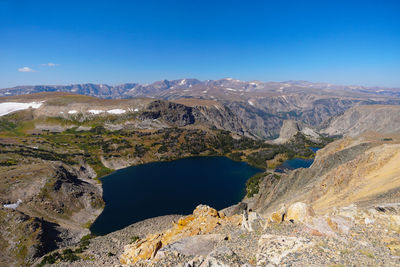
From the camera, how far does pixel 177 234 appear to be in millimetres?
26406

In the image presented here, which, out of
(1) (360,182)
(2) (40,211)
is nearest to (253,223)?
(1) (360,182)

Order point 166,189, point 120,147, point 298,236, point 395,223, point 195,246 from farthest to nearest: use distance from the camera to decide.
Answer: point 120,147, point 166,189, point 195,246, point 395,223, point 298,236

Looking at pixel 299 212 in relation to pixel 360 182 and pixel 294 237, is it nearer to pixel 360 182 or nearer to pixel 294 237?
pixel 294 237

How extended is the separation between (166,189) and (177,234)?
7592 cm

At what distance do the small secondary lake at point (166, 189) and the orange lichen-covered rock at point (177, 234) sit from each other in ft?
159

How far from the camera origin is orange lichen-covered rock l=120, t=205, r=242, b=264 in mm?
22875

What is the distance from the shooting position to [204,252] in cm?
1959

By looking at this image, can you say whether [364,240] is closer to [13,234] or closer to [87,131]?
[13,234]

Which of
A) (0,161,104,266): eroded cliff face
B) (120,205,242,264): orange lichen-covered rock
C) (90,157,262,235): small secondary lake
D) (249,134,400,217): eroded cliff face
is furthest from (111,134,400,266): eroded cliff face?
(90,157,262,235): small secondary lake

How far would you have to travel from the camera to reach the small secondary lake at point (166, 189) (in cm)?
7769

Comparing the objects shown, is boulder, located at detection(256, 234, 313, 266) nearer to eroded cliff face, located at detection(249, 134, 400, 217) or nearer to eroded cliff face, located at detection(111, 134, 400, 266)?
eroded cliff face, located at detection(111, 134, 400, 266)

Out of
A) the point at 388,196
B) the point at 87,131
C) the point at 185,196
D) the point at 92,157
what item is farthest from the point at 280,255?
the point at 87,131

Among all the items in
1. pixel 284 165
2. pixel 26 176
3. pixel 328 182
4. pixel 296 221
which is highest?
pixel 296 221

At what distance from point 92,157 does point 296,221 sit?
141558 millimetres
